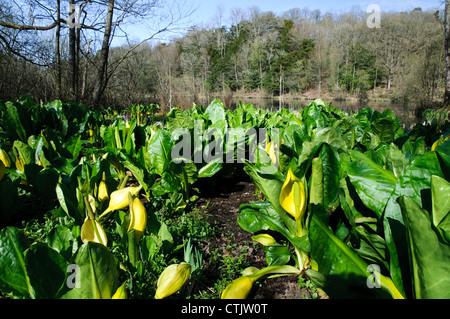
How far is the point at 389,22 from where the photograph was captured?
37500 mm

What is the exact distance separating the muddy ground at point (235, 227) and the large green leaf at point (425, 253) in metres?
0.60

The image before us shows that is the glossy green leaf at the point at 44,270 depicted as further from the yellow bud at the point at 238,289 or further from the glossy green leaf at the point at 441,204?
the glossy green leaf at the point at 441,204

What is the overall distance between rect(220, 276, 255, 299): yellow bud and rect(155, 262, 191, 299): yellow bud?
7.3 inches

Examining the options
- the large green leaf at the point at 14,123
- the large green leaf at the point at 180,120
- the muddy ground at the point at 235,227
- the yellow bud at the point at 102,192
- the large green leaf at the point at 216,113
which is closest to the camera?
the muddy ground at the point at 235,227

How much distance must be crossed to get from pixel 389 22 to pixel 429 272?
153 ft

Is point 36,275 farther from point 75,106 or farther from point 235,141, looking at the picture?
point 75,106

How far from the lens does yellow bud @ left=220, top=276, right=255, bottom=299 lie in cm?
106

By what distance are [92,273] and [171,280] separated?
271 millimetres

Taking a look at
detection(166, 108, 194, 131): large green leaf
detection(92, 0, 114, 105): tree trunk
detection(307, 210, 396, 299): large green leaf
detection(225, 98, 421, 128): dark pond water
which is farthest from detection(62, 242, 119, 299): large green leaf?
detection(92, 0, 114, 105): tree trunk

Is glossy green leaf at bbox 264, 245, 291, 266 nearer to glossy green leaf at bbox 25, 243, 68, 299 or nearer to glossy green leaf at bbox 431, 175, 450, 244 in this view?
glossy green leaf at bbox 431, 175, 450, 244

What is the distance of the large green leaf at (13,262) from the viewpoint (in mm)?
878

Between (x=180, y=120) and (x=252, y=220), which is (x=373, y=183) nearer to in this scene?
(x=252, y=220)

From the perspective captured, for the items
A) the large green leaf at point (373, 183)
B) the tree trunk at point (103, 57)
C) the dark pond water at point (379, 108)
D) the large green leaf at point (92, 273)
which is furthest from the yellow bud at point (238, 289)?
the tree trunk at point (103, 57)
